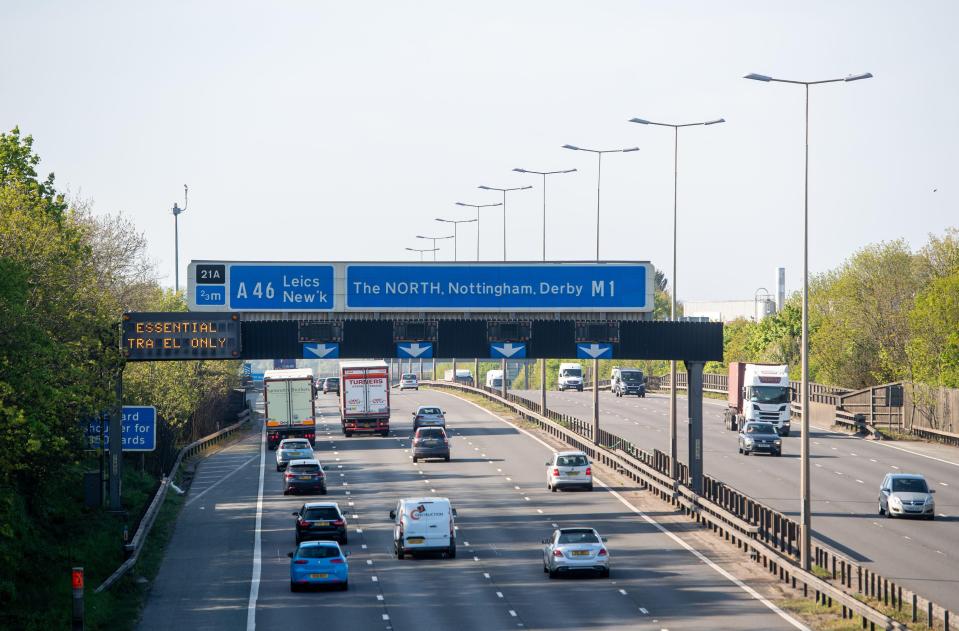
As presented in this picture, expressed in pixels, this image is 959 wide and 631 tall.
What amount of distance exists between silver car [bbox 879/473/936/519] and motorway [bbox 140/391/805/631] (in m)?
8.88

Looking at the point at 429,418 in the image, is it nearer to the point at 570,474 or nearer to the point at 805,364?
the point at 570,474

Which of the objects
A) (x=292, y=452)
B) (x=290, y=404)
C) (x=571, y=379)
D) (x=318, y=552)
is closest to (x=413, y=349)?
(x=318, y=552)

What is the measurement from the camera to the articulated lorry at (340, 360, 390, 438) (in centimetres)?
8456

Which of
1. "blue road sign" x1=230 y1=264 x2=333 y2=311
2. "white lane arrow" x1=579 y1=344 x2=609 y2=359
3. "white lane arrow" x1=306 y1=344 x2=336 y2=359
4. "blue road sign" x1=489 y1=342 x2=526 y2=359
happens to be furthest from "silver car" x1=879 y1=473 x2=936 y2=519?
"blue road sign" x1=230 y1=264 x2=333 y2=311

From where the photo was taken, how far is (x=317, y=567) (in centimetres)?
4119

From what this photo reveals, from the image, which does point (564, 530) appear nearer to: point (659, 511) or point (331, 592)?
point (331, 592)

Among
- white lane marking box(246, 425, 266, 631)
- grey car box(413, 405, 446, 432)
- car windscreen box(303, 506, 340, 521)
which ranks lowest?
white lane marking box(246, 425, 266, 631)

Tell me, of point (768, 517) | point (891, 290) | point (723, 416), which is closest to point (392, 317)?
point (768, 517)

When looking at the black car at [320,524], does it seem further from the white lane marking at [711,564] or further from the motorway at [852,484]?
the motorway at [852,484]

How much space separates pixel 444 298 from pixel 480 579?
1204 centimetres

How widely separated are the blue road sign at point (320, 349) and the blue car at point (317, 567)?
1062 centimetres

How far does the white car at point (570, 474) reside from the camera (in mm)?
62656

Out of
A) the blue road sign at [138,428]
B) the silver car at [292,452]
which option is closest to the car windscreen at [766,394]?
the silver car at [292,452]

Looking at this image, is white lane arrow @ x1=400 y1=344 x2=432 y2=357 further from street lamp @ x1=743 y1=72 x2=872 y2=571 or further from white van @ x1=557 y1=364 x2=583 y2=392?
white van @ x1=557 y1=364 x2=583 y2=392
